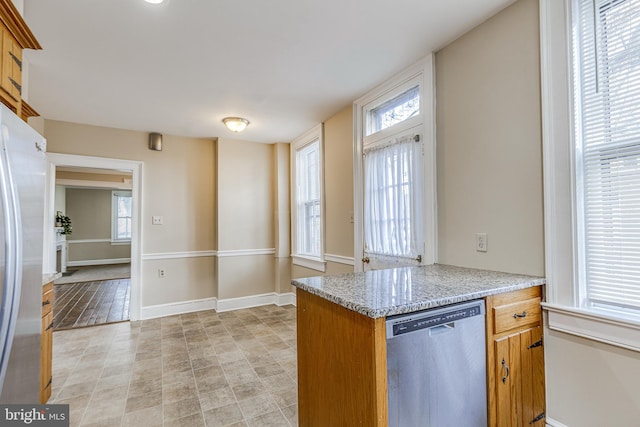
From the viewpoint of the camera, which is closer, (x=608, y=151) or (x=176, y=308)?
(x=608, y=151)

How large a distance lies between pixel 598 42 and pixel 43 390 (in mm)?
3958

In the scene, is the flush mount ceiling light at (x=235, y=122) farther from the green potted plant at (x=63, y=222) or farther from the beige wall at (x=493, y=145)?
the green potted plant at (x=63, y=222)

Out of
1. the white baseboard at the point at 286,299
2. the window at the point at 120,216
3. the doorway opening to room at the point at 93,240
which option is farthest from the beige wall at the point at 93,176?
the white baseboard at the point at 286,299

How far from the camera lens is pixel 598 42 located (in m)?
1.52

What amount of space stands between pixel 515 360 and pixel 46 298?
298 cm

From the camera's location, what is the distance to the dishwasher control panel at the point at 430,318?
48.1 inches

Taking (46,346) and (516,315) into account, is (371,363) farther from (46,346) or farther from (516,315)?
(46,346)

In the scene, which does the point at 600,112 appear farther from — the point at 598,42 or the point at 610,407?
the point at 610,407

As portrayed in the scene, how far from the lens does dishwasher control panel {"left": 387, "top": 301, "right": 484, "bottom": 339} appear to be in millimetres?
1221

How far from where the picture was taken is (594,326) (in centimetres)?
148

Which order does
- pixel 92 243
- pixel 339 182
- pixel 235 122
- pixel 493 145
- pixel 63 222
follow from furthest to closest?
pixel 92 243 → pixel 63 222 → pixel 235 122 → pixel 339 182 → pixel 493 145

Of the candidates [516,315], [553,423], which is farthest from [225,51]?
[553,423]

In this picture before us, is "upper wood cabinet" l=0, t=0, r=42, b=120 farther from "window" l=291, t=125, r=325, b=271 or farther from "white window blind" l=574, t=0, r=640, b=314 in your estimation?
"window" l=291, t=125, r=325, b=271

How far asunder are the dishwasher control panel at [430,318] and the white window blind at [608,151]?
2.06 ft
